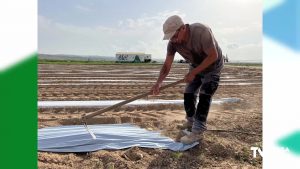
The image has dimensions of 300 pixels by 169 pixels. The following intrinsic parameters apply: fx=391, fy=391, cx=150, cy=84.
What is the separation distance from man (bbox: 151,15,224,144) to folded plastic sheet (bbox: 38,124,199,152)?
31cm

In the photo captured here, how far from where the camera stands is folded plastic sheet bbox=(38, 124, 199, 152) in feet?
13.7

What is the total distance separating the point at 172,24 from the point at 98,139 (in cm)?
151

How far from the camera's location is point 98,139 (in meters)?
4.34

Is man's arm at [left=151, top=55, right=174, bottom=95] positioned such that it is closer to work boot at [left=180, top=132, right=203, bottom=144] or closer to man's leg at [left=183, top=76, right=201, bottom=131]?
man's leg at [left=183, top=76, right=201, bottom=131]

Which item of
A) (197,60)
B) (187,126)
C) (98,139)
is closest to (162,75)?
(197,60)

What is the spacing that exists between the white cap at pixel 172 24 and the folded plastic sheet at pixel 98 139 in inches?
49.1

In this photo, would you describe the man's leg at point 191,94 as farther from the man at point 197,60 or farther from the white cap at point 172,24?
the white cap at point 172,24
